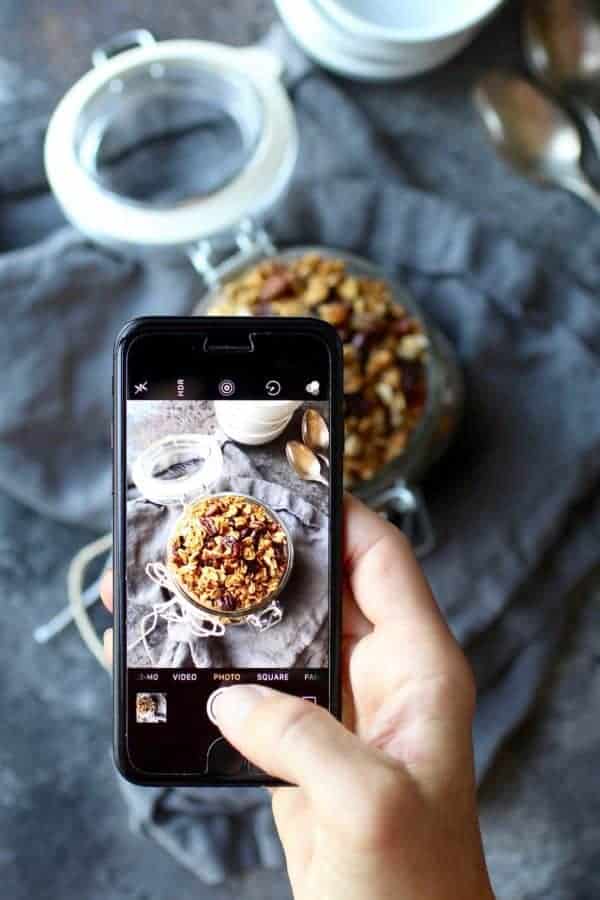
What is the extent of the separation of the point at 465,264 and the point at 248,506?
292mm

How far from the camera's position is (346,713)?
0.51 meters

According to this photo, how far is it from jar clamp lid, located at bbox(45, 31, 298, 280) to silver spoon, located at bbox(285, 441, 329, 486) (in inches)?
8.3

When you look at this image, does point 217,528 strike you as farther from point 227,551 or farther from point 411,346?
point 411,346

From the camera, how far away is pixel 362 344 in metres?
0.59

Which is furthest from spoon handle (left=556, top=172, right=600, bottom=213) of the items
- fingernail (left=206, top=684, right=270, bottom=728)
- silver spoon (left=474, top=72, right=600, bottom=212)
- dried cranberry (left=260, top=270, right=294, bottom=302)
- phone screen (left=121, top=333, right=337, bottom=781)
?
fingernail (left=206, top=684, right=270, bottom=728)

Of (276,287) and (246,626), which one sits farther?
(276,287)

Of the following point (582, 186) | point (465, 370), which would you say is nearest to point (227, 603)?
point (465, 370)

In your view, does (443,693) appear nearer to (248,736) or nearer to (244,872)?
(248,736)

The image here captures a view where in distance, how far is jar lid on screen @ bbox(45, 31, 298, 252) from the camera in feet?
2.00

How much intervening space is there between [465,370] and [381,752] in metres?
0.33

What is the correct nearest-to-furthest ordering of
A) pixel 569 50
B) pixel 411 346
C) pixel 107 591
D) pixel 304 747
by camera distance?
1. pixel 304 747
2. pixel 107 591
3. pixel 411 346
4. pixel 569 50

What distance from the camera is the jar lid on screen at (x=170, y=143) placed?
610 millimetres

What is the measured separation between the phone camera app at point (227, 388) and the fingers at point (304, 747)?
0.14 meters

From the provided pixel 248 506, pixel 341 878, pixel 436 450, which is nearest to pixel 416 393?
pixel 436 450
